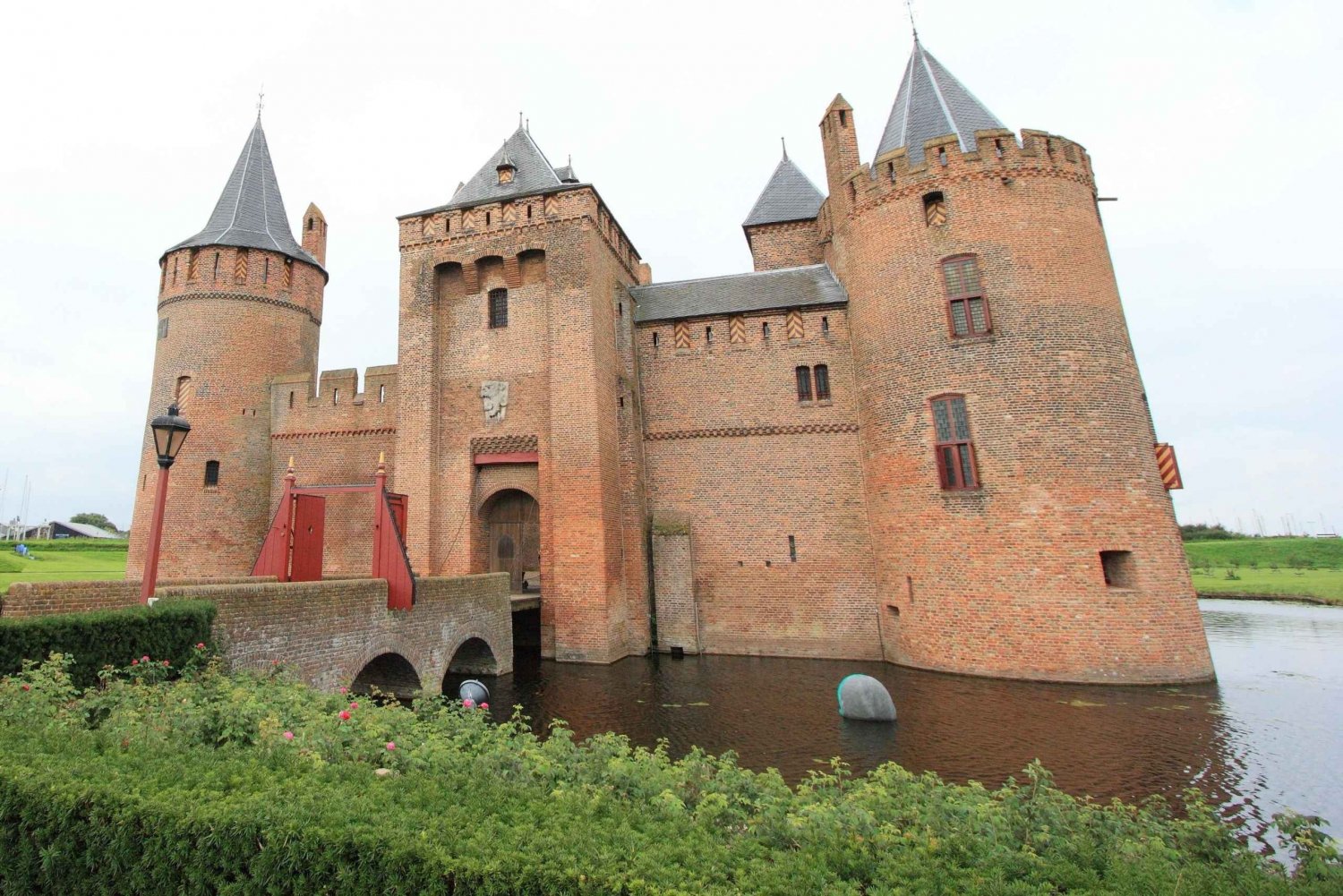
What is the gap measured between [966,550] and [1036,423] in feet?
9.76

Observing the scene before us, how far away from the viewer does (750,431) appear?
16.5 meters

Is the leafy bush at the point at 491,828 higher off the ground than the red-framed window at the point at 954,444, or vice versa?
the red-framed window at the point at 954,444

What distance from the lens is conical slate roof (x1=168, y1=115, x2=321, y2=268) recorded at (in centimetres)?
1978

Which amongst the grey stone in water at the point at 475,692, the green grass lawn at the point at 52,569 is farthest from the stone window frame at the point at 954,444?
the green grass lawn at the point at 52,569

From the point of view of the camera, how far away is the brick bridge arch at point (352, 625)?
7449mm

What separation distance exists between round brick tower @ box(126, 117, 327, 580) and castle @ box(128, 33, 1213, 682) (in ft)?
0.26

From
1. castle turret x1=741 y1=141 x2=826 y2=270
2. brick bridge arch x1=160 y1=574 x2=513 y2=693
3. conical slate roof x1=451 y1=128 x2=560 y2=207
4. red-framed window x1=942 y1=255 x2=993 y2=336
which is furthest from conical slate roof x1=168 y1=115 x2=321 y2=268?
red-framed window x1=942 y1=255 x2=993 y2=336

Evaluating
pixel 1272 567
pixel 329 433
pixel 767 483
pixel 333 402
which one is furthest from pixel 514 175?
pixel 1272 567

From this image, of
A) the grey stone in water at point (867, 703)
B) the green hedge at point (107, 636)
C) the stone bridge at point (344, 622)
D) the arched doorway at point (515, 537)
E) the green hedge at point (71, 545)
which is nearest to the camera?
the green hedge at point (107, 636)

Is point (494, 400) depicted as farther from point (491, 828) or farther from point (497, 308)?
point (491, 828)

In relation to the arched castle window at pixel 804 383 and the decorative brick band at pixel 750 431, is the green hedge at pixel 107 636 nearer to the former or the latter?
the decorative brick band at pixel 750 431

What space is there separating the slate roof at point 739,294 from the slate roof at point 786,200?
3.75m

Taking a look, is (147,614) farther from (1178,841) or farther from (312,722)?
(1178,841)

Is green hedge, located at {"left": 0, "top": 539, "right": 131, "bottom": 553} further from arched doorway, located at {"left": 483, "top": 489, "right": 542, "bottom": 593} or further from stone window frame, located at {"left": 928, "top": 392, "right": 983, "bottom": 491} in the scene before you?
stone window frame, located at {"left": 928, "top": 392, "right": 983, "bottom": 491}
